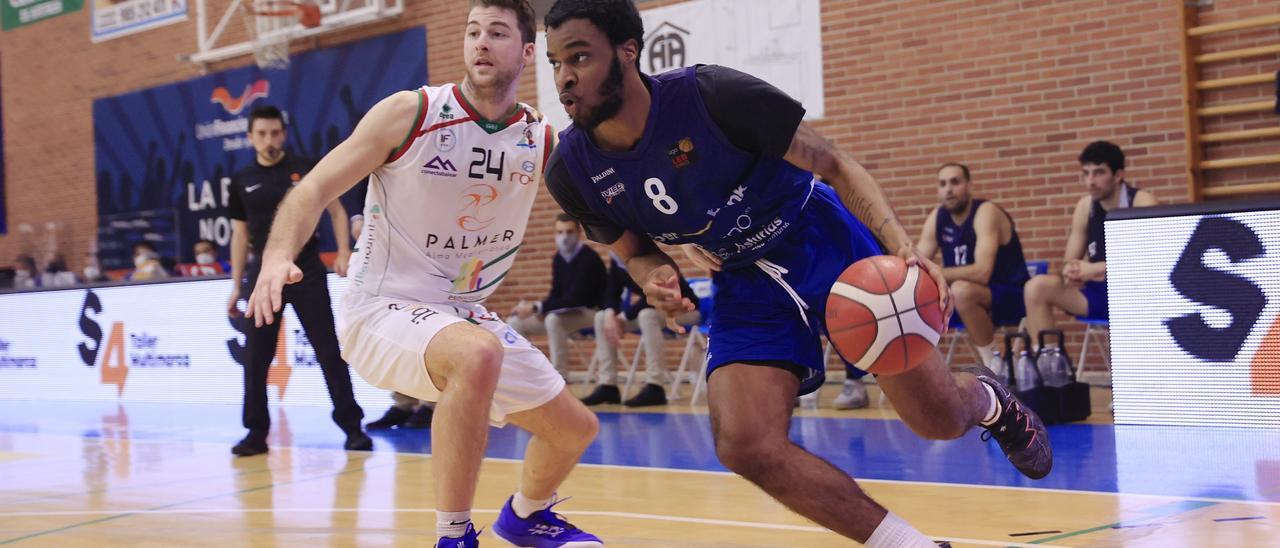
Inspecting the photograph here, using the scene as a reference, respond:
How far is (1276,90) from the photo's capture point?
863cm

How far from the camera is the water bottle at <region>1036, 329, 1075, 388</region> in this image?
7449 mm

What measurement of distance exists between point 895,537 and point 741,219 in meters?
0.93

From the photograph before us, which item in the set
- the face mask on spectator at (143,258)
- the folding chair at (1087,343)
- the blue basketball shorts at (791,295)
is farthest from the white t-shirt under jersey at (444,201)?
the face mask on spectator at (143,258)

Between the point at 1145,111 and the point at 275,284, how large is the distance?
322 inches

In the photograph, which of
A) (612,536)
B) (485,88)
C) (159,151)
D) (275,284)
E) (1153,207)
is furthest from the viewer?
(159,151)

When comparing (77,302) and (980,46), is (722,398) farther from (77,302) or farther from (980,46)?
(77,302)

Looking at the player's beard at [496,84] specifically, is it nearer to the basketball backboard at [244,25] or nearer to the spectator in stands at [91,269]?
the basketball backboard at [244,25]

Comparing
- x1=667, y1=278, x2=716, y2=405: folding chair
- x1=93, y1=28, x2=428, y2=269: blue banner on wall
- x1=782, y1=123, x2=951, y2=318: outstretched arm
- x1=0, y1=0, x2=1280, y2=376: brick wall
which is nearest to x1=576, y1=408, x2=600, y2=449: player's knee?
x1=782, y1=123, x2=951, y2=318: outstretched arm

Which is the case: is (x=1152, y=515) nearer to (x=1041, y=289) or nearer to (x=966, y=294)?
(x=1041, y=289)

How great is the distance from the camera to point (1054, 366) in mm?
7559

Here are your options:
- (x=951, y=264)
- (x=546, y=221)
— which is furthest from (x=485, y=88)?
(x=546, y=221)

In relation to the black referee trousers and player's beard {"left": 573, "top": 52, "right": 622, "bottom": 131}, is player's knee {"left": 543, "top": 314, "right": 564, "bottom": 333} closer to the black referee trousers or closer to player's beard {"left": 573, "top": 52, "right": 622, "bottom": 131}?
the black referee trousers

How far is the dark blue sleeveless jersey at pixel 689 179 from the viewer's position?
336cm

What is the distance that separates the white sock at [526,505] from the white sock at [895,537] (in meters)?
1.49
